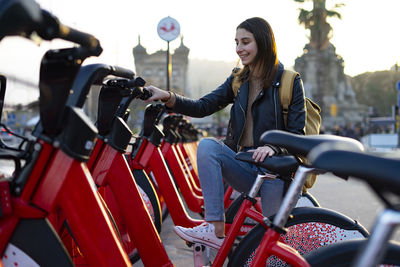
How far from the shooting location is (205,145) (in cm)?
257

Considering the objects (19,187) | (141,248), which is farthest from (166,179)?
(19,187)

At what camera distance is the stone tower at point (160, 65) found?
8931 cm

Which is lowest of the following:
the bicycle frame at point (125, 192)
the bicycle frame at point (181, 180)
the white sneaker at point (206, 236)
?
the bicycle frame at point (181, 180)

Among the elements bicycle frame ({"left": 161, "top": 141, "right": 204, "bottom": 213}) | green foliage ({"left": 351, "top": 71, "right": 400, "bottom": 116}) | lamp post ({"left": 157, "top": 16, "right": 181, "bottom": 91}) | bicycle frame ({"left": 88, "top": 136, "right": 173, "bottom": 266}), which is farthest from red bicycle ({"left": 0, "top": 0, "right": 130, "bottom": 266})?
green foliage ({"left": 351, "top": 71, "right": 400, "bottom": 116})

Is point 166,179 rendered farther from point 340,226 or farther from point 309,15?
point 309,15

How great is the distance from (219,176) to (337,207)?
4567 millimetres

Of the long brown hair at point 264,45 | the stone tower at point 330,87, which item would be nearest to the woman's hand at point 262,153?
the long brown hair at point 264,45

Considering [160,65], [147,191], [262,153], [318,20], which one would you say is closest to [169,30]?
[147,191]

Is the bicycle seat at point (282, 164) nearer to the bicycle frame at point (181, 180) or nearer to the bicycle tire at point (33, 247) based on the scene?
the bicycle tire at point (33, 247)

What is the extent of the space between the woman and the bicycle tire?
1240 millimetres

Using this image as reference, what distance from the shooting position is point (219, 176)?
2541mm

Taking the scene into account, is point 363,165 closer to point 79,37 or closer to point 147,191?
point 79,37

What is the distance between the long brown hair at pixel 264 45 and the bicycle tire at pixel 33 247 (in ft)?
5.57

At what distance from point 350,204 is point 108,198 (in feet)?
17.0
